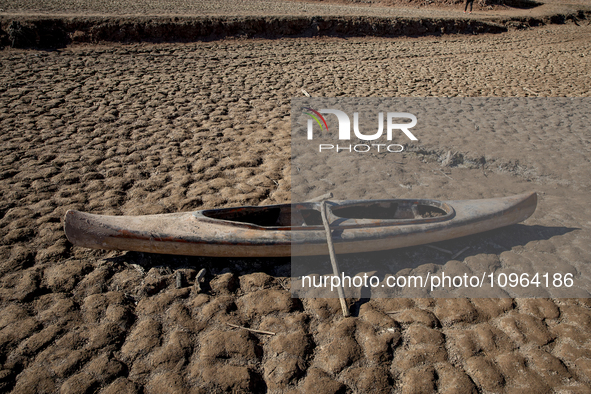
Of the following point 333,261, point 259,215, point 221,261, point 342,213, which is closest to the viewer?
point 333,261

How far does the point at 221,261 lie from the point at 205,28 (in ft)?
29.1

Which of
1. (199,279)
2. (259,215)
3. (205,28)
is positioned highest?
(205,28)

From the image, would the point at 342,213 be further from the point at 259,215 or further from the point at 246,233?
the point at 246,233

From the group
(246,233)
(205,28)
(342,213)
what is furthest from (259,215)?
(205,28)

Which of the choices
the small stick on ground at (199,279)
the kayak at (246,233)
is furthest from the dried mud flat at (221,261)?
the kayak at (246,233)

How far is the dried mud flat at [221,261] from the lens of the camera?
217cm

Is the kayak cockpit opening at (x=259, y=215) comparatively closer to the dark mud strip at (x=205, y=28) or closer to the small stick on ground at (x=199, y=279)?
the small stick on ground at (x=199, y=279)

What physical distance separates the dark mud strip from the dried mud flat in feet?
5.45

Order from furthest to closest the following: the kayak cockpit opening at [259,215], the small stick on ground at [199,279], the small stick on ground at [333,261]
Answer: the kayak cockpit opening at [259,215]
the small stick on ground at [199,279]
the small stick on ground at [333,261]

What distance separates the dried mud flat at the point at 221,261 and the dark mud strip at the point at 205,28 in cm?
166

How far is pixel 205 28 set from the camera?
10086mm

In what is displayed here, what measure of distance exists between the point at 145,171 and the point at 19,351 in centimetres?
242

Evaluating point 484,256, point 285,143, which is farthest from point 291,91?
point 484,256

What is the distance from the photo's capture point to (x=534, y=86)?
7488 mm
